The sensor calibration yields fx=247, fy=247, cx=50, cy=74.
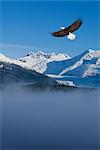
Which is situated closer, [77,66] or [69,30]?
[69,30]

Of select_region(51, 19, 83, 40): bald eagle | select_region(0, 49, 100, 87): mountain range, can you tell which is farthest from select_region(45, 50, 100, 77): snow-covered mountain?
select_region(51, 19, 83, 40): bald eagle

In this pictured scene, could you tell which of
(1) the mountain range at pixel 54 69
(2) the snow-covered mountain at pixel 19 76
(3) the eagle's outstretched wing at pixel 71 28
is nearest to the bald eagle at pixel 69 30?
(3) the eagle's outstretched wing at pixel 71 28

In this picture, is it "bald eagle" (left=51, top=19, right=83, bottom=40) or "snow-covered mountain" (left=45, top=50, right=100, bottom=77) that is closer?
"bald eagle" (left=51, top=19, right=83, bottom=40)

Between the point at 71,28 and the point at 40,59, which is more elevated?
the point at 71,28

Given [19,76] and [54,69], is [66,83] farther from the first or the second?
[19,76]

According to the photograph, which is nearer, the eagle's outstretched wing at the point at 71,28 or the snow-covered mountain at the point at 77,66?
the eagle's outstretched wing at the point at 71,28

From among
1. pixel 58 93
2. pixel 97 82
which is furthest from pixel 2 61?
pixel 97 82

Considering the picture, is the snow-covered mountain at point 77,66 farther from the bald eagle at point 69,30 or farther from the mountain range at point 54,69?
the bald eagle at point 69,30

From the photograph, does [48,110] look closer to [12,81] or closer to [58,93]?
[58,93]

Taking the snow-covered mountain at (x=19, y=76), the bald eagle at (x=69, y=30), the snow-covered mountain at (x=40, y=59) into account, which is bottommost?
the snow-covered mountain at (x=19, y=76)

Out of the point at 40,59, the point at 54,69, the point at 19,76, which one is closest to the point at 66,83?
the point at 54,69

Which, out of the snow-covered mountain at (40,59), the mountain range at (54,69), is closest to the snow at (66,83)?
the mountain range at (54,69)

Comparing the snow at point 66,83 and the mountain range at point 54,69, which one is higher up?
the mountain range at point 54,69

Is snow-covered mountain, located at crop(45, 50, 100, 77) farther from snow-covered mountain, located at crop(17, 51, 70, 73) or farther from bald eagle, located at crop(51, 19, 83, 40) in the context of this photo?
bald eagle, located at crop(51, 19, 83, 40)
